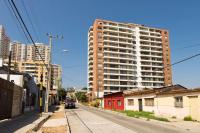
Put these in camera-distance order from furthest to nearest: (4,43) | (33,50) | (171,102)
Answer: (33,50), (4,43), (171,102)

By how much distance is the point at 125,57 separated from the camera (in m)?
115

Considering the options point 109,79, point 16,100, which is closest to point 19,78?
point 16,100

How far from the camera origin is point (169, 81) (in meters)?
122

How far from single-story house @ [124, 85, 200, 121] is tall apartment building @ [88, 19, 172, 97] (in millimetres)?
68920

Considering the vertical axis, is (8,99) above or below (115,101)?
above

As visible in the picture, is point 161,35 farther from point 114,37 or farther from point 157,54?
point 114,37

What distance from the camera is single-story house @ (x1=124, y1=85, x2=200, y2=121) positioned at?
23.4m

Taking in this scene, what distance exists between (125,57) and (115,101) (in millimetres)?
63619

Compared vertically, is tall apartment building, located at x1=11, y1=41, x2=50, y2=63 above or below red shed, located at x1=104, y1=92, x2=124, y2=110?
above

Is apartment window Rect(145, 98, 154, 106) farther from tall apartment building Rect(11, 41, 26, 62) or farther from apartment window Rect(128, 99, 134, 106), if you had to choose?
tall apartment building Rect(11, 41, 26, 62)

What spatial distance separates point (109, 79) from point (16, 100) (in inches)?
3174

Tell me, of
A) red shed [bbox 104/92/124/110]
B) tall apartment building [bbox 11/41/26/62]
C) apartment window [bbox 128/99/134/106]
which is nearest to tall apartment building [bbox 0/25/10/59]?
tall apartment building [bbox 11/41/26/62]

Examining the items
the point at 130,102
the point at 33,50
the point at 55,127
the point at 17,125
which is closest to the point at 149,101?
the point at 130,102

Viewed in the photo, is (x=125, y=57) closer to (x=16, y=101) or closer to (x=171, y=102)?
(x=171, y=102)
